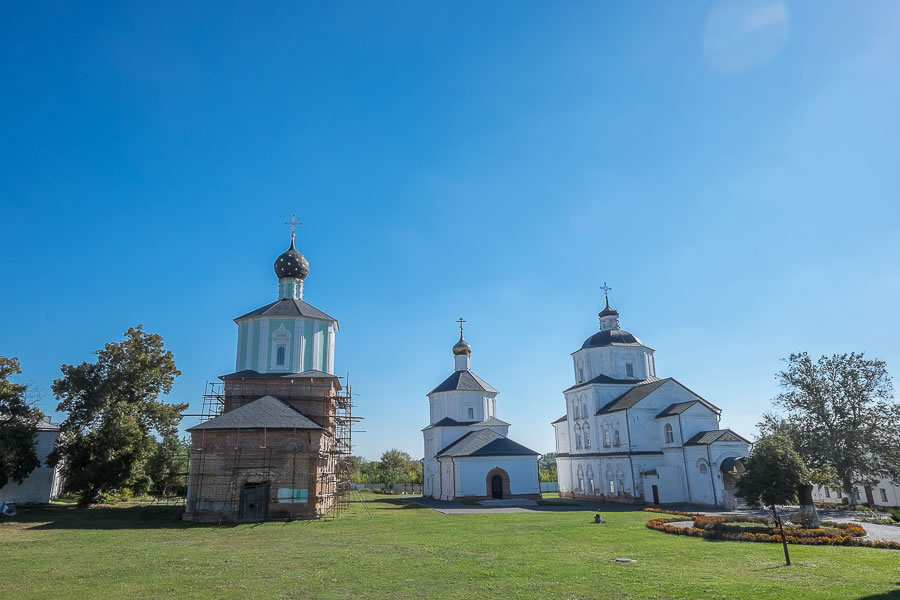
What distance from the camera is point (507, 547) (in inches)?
635

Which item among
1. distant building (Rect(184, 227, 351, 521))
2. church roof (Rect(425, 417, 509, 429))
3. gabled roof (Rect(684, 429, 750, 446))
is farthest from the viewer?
church roof (Rect(425, 417, 509, 429))

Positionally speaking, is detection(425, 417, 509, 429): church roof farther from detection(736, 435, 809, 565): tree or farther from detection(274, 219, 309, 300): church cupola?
detection(736, 435, 809, 565): tree

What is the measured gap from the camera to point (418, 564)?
1328 cm

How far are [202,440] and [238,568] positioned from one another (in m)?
12.6

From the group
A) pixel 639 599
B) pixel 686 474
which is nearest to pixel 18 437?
pixel 639 599

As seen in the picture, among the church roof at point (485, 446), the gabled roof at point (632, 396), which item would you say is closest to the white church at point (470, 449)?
the church roof at point (485, 446)

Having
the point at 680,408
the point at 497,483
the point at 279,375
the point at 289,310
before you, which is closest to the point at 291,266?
the point at 289,310

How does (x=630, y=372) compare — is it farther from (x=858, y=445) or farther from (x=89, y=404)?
(x=89, y=404)

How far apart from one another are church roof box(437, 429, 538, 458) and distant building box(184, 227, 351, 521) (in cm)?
Result: 909

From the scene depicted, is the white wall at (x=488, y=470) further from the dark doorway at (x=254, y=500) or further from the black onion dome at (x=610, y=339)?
the dark doorway at (x=254, y=500)

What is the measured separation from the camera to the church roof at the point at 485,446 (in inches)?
1527

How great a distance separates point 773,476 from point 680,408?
16942mm

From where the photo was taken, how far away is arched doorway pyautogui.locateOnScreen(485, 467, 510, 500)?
126 ft

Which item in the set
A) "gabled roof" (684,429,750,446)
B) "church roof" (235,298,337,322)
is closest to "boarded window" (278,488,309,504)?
"church roof" (235,298,337,322)
